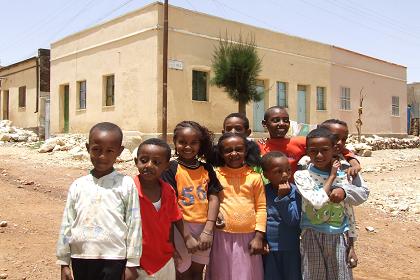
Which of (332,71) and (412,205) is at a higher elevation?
(332,71)

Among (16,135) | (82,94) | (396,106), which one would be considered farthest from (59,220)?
(396,106)

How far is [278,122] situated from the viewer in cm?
315

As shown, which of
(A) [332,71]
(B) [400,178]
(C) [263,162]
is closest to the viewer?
(C) [263,162]

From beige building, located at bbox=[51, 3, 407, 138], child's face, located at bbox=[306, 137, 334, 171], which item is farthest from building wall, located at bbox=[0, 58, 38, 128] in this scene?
child's face, located at bbox=[306, 137, 334, 171]

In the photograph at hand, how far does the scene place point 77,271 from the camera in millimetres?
2193

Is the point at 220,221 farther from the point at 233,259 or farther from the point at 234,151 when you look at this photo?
the point at 234,151

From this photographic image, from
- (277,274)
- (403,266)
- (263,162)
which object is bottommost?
(403,266)

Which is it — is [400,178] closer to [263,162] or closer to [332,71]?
[263,162]

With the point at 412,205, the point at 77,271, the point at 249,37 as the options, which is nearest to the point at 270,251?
the point at 77,271

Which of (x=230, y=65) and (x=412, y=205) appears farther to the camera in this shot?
(x=230, y=65)

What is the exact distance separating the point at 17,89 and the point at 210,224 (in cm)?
2092

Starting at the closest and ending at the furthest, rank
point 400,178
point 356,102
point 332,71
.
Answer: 1. point 400,178
2. point 332,71
3. point 356,102

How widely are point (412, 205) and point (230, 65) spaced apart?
810cm

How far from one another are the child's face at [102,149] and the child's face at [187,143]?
1.60 ft
